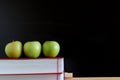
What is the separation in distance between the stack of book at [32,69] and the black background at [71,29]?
0.18 metres

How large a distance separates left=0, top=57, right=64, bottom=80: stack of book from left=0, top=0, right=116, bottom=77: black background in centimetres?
18

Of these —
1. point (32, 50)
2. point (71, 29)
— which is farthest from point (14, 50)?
point (71, 29)

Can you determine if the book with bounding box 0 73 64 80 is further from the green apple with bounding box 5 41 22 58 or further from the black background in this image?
the black background

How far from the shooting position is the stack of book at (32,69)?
74 centimetres

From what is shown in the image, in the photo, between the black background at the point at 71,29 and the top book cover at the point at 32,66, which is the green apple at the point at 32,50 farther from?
the black background at the point at 71,29

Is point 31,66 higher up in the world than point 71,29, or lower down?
lower down

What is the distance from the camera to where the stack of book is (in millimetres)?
740

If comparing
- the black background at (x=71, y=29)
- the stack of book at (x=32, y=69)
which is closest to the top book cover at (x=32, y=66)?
the stack of book at (x=32, y=69)

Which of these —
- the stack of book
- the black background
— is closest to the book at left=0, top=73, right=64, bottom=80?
the stack of book

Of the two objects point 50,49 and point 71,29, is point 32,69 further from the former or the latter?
point 71,29

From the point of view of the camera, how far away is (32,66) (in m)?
0.75

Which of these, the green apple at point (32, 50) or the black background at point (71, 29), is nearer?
the green apple at point (32, 50)

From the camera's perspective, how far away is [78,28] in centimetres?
93

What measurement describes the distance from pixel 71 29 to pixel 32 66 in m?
0.28
